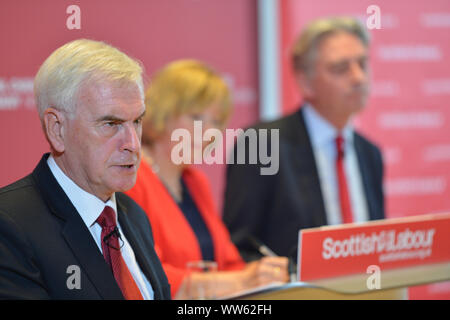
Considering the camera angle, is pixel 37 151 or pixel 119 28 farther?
pixel 119 28

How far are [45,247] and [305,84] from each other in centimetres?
174

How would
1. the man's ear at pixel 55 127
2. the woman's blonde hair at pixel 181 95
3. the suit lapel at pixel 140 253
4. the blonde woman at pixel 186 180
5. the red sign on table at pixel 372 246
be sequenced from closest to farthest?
the man's ear at pixel 55 127 → the suit lapel at pixel 140 253 → the red sign on table at pixel 372 246 → the blonde woman at pixel 186 180 → the woman's blonde hair at pixel 181 95

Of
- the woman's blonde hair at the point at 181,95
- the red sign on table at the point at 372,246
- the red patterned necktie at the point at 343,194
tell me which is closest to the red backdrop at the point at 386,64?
the woman's blonde hair at the point at 181,95

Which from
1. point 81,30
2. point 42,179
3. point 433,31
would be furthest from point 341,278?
point 433,31

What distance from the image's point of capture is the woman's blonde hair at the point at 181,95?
2254mm

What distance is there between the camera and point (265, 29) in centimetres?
355

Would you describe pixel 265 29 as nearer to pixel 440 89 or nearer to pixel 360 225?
pixel 440 89

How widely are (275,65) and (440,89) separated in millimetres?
1043

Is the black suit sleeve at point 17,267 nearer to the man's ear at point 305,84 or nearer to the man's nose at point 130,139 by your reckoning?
the man's nose at point 130,139

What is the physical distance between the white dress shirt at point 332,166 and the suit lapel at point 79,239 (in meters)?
1.13

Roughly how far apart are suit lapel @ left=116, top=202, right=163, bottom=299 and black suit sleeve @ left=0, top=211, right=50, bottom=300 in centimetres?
26

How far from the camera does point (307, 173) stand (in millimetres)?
2182

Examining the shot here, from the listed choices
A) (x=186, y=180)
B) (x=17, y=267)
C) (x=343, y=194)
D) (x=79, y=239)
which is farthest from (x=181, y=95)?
(x=17, y=267)

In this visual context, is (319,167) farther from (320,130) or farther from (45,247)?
(45,247)
